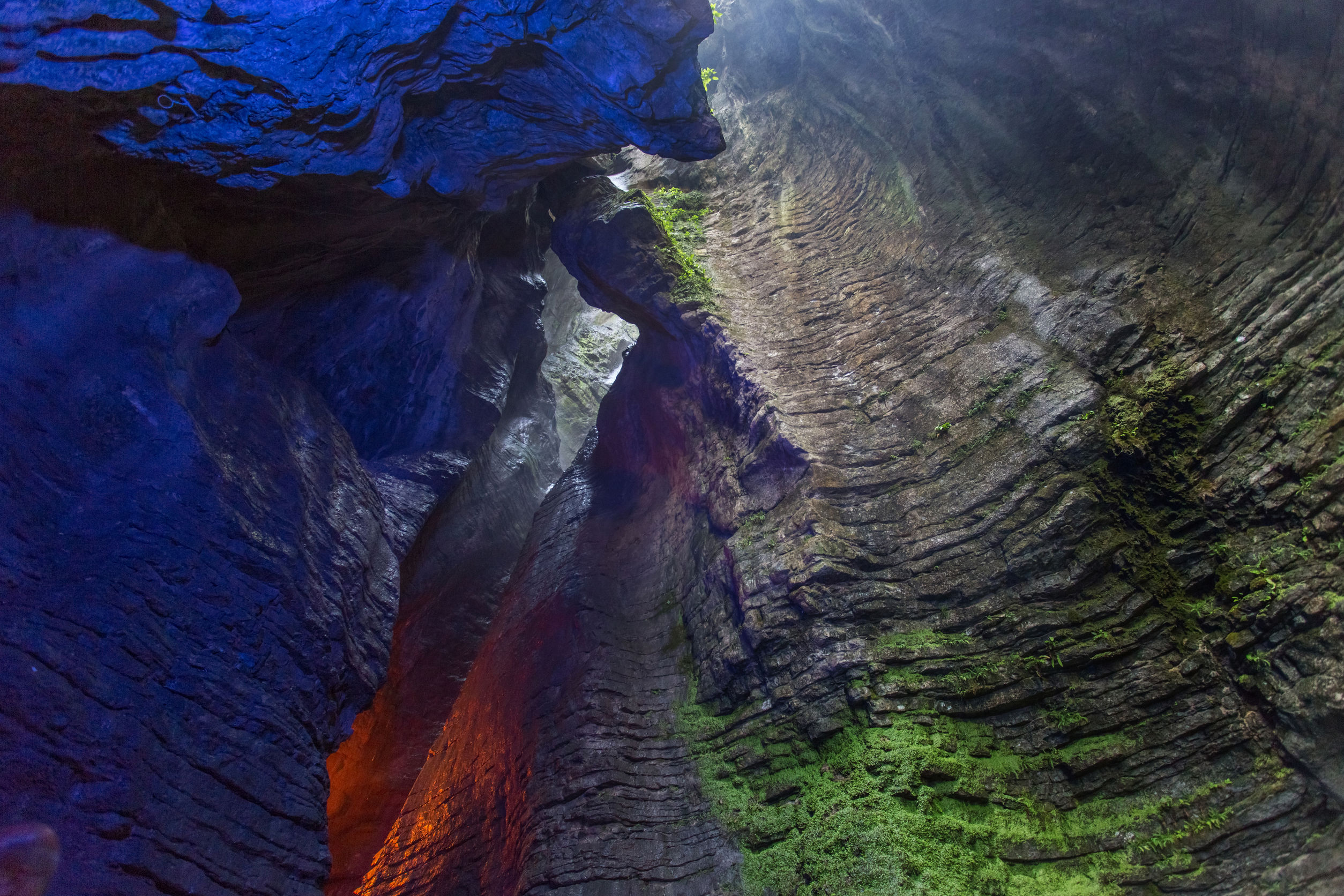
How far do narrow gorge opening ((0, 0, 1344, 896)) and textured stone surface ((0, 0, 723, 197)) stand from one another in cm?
4

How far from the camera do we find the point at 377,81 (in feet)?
21.8

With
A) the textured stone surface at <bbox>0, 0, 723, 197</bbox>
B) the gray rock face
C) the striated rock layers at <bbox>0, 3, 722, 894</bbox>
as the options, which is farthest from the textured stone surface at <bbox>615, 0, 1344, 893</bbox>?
the gray rock face

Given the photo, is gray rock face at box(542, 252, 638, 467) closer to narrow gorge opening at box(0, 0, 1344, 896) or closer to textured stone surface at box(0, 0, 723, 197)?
narrow gorge opening at box(0, 0, 1344, 896)

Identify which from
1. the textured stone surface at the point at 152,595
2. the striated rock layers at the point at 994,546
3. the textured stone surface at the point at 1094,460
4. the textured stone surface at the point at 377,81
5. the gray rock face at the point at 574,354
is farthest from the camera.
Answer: the gray rock face at the point at 574,354

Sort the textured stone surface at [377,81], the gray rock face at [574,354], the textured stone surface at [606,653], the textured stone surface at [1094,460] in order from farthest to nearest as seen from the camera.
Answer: the gray rock face at [574,354] < the textured stone surface at [606,653] < the textured stone surface at [377,81] < the textured stone surface at [1094,460]

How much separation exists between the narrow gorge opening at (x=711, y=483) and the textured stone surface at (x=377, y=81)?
0.15ft

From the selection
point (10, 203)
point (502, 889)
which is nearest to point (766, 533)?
point (502, 889)

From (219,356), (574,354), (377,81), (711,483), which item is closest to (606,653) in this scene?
(711,483)

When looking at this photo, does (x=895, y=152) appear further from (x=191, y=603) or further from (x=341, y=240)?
(x=191, y=603)

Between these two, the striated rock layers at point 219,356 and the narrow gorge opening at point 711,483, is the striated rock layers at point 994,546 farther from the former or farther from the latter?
the striated rock layers at point 219,356

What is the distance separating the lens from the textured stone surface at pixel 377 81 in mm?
5184

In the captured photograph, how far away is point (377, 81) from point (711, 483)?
672cm

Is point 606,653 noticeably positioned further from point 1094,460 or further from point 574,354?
point 574,354

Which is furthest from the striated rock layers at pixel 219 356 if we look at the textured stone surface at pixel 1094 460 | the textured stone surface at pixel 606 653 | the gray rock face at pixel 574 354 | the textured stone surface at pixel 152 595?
the gray rock face at pixel 574 354
